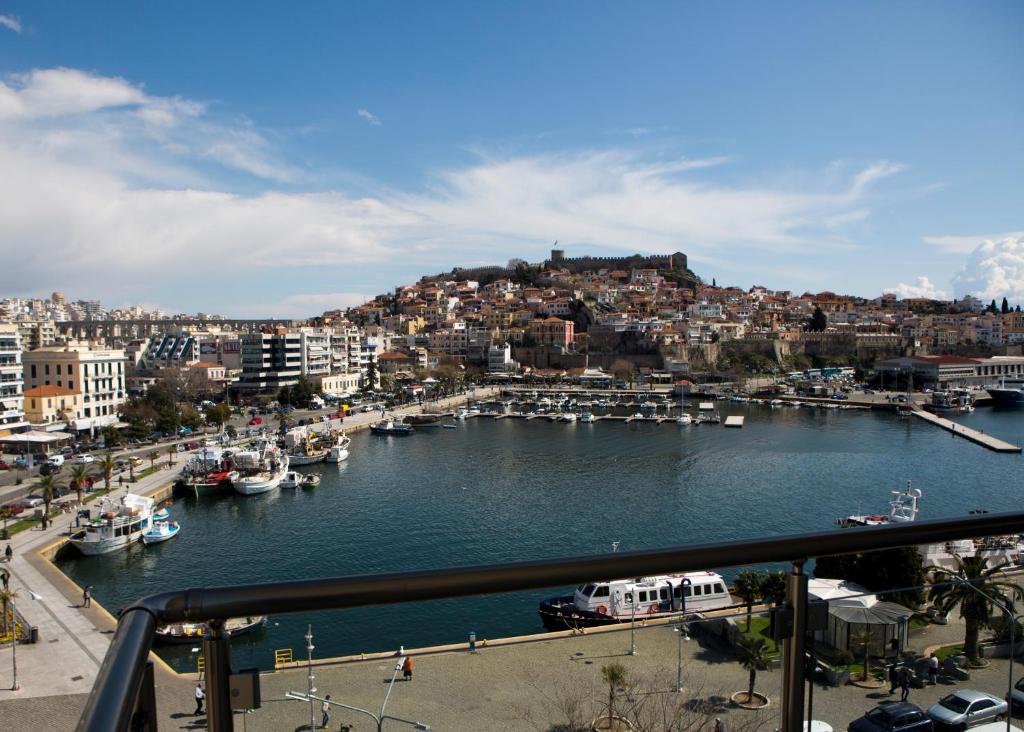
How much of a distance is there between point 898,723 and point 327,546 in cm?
998

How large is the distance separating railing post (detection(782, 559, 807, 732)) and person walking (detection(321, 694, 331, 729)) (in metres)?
0.50

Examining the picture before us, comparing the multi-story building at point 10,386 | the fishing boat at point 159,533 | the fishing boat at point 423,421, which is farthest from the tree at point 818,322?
the fishing boat at point 159,533

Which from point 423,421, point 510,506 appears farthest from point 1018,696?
point 423,421

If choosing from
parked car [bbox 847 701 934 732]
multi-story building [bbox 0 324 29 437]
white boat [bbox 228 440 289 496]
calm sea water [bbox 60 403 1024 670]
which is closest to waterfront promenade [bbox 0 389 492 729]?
calm sea water [bbox 60 403 1024 670]

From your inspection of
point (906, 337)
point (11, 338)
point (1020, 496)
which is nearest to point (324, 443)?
point (11, 338)

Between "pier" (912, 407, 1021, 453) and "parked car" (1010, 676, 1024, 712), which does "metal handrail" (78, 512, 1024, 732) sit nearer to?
"parked car" (1010, 676, 1024, 712)

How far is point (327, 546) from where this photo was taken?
10.3 metres

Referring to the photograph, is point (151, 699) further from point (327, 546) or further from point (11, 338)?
point (11, 338)

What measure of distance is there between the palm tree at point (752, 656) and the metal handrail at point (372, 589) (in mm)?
162

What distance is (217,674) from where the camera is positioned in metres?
0.66

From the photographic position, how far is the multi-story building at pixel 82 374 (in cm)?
2078

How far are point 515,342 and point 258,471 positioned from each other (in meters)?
27.1

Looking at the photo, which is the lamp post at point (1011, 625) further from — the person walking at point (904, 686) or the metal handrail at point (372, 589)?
the metal handrail at point (372, 589)

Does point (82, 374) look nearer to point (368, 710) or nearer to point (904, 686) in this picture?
point (368, 710)
